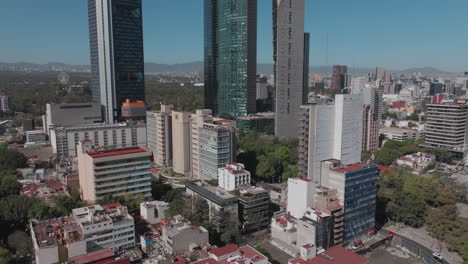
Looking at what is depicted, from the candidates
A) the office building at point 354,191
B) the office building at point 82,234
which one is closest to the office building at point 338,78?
the office building at point 354,191

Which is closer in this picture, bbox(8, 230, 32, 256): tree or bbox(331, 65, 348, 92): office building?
bbox(8, 230, 32, 256): tree

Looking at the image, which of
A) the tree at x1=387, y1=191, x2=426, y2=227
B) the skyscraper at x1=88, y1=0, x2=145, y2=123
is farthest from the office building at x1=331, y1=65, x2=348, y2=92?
the tree at x1=387, y1=191, x2=426, y2=227

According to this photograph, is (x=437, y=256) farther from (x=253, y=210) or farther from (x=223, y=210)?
(x=223, y=210)

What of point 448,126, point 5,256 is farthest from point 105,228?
point 448,126

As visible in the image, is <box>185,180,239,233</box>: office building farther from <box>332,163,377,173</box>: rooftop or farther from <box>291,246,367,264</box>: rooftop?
<box>332,163,377,173</box>: rooftop

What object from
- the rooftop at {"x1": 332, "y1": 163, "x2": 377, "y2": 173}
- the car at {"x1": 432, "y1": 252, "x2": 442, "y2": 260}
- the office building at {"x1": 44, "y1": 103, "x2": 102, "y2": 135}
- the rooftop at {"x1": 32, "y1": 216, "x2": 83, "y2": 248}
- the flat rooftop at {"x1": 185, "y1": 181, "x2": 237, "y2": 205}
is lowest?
the car at {"x1": 432, "y1": 252, "x2": 442, "y2": 260}

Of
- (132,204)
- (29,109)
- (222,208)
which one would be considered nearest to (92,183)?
(132,204)

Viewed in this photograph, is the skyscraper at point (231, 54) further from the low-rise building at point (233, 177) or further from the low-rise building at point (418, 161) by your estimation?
the low-rise building at point (233, 177)
